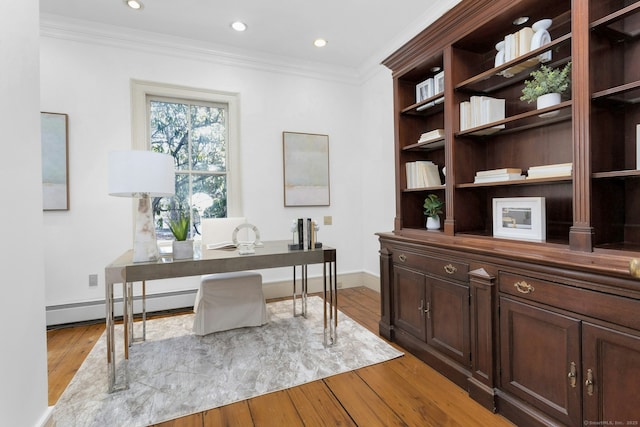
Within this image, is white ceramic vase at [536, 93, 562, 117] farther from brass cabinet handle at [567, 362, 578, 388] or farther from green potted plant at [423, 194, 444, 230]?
brass cabinet handle at [567, 362, 578, 388]

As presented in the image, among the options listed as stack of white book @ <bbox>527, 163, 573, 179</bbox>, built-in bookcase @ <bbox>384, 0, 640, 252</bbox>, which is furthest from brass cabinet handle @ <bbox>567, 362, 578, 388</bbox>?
stack of white book @ <bbox>527, 163, 573, 179</bbox>

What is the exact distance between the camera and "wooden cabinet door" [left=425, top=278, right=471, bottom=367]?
1.83 metres

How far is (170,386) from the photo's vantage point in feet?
6.21

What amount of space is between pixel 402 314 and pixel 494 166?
4.32 ft

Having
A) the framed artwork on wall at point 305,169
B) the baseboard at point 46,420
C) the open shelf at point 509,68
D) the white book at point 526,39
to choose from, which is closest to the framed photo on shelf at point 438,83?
the open shelf at point 509,68

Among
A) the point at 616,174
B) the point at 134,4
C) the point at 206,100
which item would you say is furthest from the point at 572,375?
the point at 134,4

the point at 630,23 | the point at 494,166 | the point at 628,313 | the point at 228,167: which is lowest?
the point at 628,313

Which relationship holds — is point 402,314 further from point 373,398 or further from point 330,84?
point 330,84

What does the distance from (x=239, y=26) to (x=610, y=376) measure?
3716 millimetres

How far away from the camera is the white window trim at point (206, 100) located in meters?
3.19

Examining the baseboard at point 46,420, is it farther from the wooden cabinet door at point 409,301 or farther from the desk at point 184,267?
the wooden cabinet door at point 409,301

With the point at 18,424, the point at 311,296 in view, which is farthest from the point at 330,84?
the point at 18,424

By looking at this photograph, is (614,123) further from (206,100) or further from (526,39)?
(206,100)

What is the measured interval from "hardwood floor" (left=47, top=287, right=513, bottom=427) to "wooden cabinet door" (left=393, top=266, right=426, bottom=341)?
22 cm
